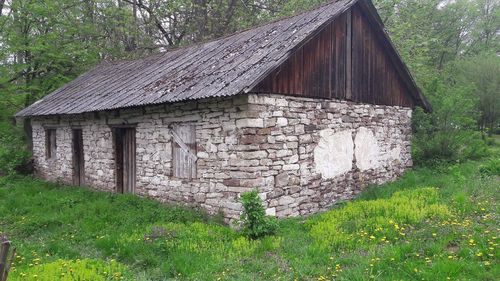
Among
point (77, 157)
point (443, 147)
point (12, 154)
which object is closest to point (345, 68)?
point (443, 147)

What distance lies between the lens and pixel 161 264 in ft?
18.1

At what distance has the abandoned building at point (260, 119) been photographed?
7.42 m

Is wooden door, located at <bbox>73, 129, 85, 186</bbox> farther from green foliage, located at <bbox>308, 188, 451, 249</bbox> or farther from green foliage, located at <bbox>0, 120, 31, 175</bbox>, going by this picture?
green foliage, located at <bbox>308, 188, 451, 249</bbox>

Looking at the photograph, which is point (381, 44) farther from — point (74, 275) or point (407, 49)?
point (74, 275)

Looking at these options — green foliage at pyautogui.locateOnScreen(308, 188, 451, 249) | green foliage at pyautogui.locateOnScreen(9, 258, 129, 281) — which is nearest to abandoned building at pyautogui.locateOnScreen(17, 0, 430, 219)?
green foliage at pyautogui.locateOnScreen(308, 188, 451, 249)

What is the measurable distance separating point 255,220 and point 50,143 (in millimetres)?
9927

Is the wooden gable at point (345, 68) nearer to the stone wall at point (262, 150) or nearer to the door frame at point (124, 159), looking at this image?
the stone wall at point (262, 150)

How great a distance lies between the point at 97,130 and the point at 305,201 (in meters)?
6.11

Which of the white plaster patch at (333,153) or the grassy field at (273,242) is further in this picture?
the white plaster patch at (333,153)

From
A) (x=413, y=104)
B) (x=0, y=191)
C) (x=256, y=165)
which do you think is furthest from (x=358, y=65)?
(x=0, y=191)

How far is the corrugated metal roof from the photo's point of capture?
24.6 feet

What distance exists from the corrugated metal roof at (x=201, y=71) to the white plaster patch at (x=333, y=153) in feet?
7.43

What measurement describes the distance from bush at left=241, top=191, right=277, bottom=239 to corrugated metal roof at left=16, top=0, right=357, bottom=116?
179cm

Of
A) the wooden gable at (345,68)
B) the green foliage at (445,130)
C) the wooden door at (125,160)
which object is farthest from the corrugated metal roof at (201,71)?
Answer: the green foliage at (445,130)
